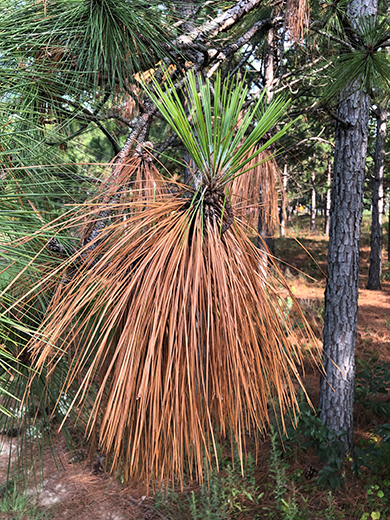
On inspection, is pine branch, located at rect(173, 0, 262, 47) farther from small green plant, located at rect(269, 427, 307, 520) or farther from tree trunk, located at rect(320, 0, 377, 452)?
small green plant, located at rect(269, 427, 307, 520)

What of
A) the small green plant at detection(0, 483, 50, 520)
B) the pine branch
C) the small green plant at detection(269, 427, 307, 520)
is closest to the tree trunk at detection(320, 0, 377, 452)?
the small green plant at detection(269, 427, 307, 520)

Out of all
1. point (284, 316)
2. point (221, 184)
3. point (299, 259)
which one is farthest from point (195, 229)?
point (299, 259)

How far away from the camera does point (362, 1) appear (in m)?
2.57

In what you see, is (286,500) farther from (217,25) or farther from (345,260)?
(217,25)

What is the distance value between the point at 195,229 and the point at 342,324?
2621 mm

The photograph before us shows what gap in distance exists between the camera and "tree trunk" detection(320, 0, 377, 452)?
8.94 ft

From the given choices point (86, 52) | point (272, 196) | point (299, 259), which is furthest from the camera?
point (299, 259)

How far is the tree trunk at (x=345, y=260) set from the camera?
272 cm

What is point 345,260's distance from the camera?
278 cm

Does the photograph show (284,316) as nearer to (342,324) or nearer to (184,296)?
(184,296)

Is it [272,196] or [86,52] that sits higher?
[86,52]

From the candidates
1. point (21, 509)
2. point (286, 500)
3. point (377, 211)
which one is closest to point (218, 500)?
point (286, 500)

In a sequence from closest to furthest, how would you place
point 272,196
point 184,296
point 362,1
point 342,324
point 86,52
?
1. point 184,296
2. point 86,52
3. point 272,196
4. point 362,1
5. point 342,324

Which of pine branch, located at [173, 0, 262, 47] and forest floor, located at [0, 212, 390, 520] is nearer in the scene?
pine branch, located at [173, 0, 262, 47]
